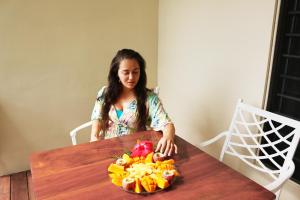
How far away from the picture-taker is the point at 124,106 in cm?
172

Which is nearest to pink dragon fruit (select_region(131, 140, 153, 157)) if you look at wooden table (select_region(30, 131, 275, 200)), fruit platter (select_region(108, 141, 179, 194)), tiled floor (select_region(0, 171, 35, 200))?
fruit platter (select_region(108, 141, 179, 194))

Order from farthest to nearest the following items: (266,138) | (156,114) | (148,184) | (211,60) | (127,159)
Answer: (211,60), (156,114), (266,138), (127,159), (148,184)

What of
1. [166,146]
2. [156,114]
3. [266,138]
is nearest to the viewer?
[166,146]

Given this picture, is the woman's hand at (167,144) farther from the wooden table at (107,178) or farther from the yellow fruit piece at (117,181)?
the yellow fruit piece at (117,181)

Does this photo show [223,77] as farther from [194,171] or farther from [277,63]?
[194,171]

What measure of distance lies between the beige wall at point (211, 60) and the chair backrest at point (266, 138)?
0.14 meters

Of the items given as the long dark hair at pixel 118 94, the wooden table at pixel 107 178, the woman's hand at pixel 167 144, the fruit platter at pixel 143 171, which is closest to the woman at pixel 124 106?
the long dark hair at pixel 118 94

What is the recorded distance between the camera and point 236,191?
3.41 feet

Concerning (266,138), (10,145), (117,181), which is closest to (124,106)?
(117,181)

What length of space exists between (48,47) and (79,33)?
30 cm

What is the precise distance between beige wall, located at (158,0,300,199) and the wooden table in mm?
716

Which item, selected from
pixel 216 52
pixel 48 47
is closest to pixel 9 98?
pixel 48 47

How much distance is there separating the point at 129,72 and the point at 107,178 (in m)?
0.71

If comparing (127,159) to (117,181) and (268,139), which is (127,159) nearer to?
(117,181)
